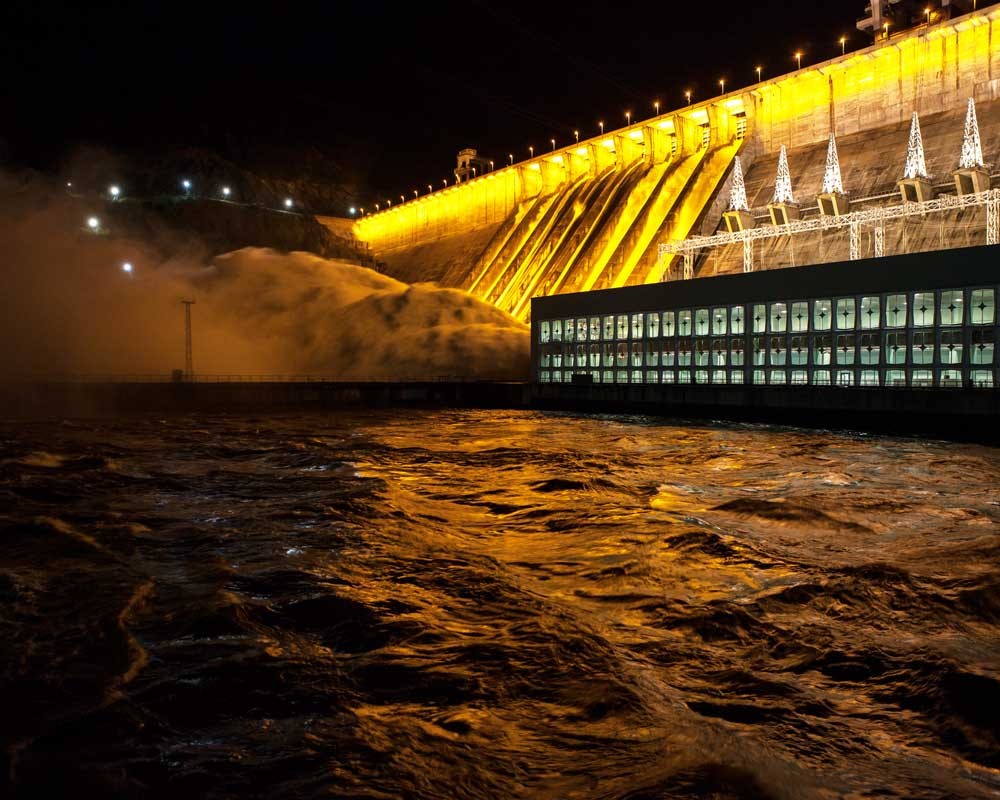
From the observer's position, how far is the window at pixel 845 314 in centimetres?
3166

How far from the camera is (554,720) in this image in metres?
4.58

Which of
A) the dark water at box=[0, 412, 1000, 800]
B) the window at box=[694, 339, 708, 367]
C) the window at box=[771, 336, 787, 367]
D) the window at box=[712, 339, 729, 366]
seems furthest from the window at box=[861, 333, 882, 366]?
the dark water at box=[0, 412, 1000, 800]

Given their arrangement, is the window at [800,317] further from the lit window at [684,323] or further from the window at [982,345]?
the window at [982,345]

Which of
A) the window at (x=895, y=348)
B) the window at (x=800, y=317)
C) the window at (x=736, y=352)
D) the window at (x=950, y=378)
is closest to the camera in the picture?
the window at (x=950, y=378)

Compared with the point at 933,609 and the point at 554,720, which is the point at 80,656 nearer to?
the point at 554,720

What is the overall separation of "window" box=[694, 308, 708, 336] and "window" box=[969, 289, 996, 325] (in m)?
11.9

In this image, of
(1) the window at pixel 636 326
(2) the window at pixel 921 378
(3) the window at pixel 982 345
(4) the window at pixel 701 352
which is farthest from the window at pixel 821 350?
(1) the window at pixel 636 326

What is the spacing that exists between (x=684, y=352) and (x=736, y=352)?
3.01 m

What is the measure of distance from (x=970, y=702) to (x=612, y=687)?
7.47 ft

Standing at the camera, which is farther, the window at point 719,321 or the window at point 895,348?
the window at point 719,321

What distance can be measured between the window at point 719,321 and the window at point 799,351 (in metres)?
3.57

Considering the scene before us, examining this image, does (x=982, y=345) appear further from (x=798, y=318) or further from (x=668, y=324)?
(x=668, y=324)

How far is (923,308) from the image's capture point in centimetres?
2931

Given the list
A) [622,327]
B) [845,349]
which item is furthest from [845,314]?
[622,327]
